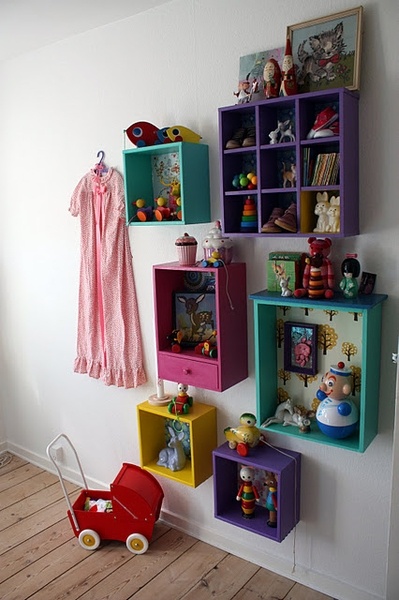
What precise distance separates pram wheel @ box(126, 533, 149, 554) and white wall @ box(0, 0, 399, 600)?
224mm

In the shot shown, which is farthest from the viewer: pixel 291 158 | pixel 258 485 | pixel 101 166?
pixel 101 166

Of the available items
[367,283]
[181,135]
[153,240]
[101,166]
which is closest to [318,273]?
[367,283]

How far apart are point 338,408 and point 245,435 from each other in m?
0.43

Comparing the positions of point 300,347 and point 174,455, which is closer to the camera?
point 300,347

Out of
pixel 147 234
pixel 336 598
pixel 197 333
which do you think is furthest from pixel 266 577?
pixel 147 234

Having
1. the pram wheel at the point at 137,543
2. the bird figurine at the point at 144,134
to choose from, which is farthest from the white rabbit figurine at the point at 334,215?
the pram wheel at the point at 137,543

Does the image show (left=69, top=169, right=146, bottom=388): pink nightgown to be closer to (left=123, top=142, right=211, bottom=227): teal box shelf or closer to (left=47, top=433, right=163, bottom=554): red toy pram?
A: (left=123, top=142, right=211, bottom=227): teal box shelf

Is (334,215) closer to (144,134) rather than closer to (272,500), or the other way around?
(144,134)

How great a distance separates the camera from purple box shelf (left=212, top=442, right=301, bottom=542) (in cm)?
195

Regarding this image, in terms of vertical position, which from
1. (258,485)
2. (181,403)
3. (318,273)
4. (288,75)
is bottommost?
(258,485)

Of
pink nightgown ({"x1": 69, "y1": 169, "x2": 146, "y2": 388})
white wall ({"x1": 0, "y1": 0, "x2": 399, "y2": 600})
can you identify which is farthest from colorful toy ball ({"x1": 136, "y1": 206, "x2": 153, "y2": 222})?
pink nightgown ({"x1": 69, "y1": 169, "x2": 146, "y2": 388})

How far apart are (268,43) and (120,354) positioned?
4.67 feet

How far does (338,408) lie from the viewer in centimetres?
176

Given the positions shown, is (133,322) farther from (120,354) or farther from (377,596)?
(377,596)
